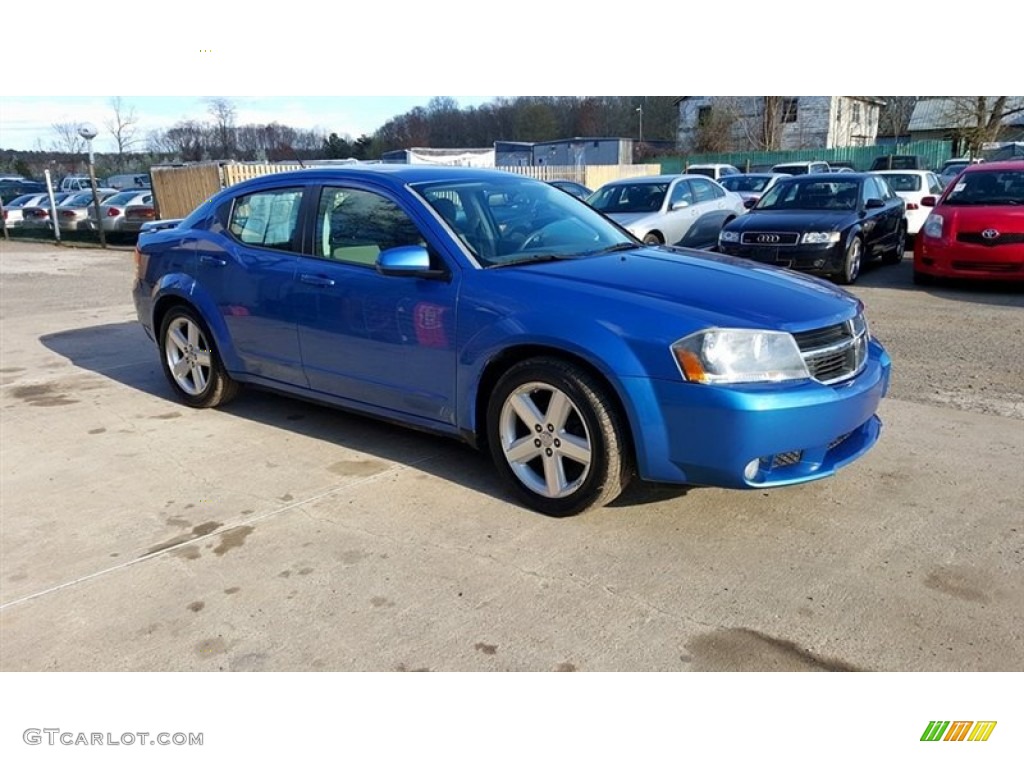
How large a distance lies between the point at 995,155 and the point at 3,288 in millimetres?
35977

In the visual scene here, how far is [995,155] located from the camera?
107ft

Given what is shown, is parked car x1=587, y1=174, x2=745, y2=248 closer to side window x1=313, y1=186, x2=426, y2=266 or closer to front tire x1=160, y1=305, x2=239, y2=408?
front tire x1=160, y1=305, x2=239, y2=408

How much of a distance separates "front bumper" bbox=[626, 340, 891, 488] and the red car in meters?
7.21

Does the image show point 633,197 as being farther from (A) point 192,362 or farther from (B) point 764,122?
(B) point 764,122

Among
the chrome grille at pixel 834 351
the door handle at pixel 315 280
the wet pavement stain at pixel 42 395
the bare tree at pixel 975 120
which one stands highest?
the bare tree at pixel 975 120

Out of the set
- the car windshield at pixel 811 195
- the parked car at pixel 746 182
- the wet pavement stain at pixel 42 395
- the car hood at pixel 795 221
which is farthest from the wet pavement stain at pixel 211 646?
the parked car at pixel 746 182

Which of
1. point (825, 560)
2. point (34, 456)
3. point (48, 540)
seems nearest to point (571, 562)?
point (825, 560)

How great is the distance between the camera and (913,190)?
47.4 feet

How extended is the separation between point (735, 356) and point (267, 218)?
3.13 meters

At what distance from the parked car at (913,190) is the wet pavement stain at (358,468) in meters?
12.4

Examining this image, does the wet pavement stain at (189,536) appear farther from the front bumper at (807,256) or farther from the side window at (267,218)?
the front bumper at (807,256)

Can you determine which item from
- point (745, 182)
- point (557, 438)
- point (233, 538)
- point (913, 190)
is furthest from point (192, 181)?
point (557, 438)

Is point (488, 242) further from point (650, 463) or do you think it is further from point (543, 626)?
point (543, 626)
